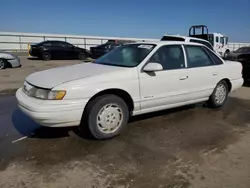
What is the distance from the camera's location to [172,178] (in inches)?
111

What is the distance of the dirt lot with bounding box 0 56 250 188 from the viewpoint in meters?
2.77

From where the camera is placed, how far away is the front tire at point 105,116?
368 centimetres

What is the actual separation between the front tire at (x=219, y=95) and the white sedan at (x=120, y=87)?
0.30 ft

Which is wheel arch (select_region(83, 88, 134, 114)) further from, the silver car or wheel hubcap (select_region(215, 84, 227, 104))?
the silver car

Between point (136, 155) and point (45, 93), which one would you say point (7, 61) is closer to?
point (45, 93)

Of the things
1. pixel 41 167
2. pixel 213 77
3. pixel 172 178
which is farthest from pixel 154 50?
pixel 41 167

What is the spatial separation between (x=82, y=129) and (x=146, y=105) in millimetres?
1129

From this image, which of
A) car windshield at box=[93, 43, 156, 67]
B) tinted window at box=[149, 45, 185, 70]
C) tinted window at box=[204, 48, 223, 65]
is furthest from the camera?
tinted window at box=[204, 48, 223, 65]

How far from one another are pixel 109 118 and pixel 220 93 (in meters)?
2.96

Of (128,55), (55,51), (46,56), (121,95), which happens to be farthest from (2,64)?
(121,95)

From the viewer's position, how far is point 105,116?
3.82m

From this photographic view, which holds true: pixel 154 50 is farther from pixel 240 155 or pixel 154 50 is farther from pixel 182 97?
pixel 240 155

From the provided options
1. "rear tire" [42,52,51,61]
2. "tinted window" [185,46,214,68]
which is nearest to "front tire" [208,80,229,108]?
"tinted window" [185,46,214,68]

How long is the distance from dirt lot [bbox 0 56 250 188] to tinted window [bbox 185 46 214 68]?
3.62 ft
